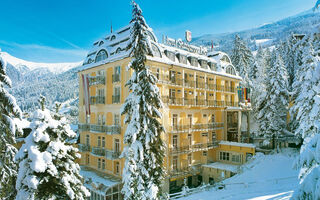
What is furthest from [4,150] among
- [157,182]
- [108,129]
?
[108,129]

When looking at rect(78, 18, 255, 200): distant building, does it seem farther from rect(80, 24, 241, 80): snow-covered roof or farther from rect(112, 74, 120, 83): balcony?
rect(112, 74, 120, 83): balcony

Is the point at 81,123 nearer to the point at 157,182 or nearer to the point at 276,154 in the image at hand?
the point at 157,182

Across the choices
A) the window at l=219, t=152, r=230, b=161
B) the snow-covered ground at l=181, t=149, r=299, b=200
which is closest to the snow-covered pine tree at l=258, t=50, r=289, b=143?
the snow-covered ground at l=181, t=149, r=299, b=200

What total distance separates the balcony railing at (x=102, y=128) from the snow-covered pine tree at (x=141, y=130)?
427 inches

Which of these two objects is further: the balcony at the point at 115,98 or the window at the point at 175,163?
the window at the point at 175,163

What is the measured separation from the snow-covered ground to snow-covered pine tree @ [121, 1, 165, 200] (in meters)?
7.67

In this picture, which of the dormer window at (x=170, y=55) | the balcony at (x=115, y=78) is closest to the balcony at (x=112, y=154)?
the balcony at (x=115, y=78)

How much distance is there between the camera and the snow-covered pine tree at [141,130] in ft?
55.5

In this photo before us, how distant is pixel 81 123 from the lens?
3606cm

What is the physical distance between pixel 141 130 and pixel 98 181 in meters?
14.7

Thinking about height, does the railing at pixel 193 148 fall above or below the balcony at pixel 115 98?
below

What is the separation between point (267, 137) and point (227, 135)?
745 cm

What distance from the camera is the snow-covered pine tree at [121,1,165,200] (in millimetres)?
16922

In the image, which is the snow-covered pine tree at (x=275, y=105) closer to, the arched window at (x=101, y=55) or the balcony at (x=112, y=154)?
the balcony at (x=112, y=154)
